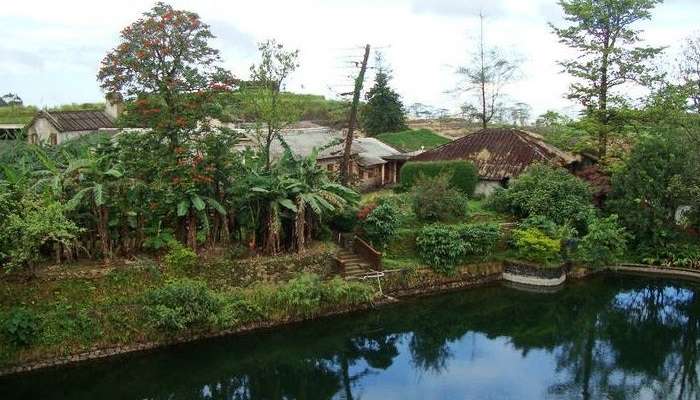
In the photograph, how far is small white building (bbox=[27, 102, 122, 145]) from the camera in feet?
119

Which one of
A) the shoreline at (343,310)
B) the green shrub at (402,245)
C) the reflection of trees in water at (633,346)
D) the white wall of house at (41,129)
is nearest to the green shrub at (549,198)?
the shoreline at (343,310)

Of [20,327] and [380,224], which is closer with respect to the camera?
[20,327]

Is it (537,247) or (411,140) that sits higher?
(411,140)

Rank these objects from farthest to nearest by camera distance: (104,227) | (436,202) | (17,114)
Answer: (17,114), (436,202), (104,227)

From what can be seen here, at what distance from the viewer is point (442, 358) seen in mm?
19234

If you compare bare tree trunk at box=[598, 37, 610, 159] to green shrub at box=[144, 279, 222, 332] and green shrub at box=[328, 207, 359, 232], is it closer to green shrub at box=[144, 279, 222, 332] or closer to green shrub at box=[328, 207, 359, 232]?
A: green shrub at box=[328, 207, 359, 232]

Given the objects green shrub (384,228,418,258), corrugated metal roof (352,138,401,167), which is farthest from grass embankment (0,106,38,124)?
green shrub (384,228,418,258)

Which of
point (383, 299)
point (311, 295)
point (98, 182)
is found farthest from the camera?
point (383, 299)

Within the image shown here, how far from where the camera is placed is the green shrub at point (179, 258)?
20.2 metres

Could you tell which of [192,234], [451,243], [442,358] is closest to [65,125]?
[192,234]

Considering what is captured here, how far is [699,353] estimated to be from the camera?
763 inches

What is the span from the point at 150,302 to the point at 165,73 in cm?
781

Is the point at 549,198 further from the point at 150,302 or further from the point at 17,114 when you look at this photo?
the point at 17,114

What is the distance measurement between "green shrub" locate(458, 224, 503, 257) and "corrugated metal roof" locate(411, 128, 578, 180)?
8495 mm
